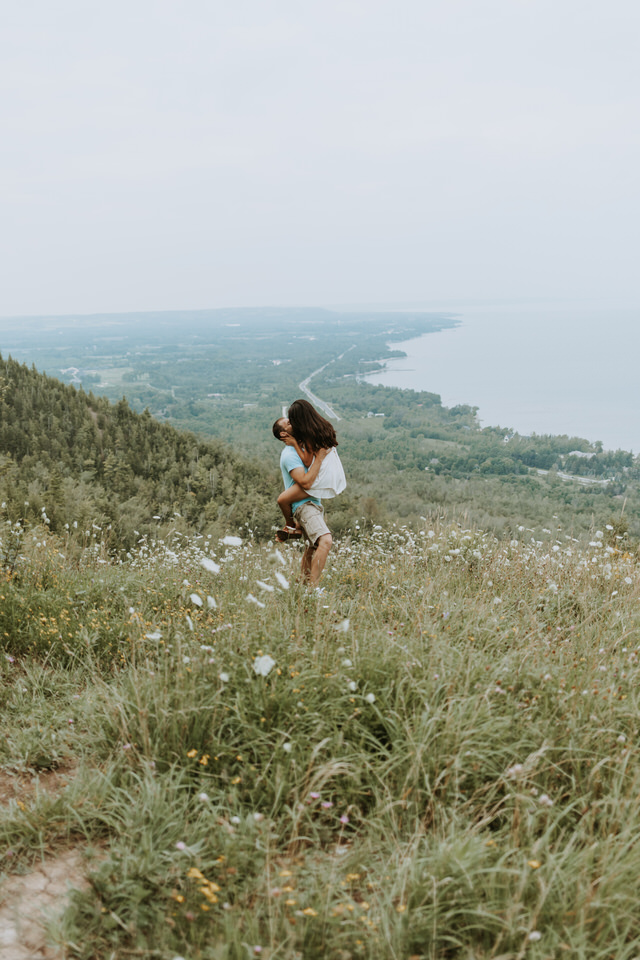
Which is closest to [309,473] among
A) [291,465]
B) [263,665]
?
[291,465]

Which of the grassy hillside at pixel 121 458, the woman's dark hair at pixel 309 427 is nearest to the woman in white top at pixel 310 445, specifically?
the woman's dark hair at pixel 309 427

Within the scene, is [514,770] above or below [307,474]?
below

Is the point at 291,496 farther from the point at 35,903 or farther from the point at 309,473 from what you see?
the point at 35,903

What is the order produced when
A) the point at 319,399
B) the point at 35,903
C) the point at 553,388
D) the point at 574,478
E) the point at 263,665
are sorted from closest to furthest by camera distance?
the point at 35,903 < the point at 263,665 < the point at 574,478 < the point at 319,399 < the point at 553,388

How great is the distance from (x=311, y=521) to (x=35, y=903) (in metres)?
3.26

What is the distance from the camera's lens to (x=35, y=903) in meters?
1.87

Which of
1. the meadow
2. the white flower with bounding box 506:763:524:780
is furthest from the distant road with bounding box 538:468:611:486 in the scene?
the white flower with bounding box 506:763:524:780

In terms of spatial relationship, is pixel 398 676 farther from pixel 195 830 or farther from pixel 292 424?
pixel 292 424

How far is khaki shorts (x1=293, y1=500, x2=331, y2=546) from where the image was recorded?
4.73 metres

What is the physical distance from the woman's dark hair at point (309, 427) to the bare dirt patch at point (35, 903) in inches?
130

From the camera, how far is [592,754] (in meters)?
2.32

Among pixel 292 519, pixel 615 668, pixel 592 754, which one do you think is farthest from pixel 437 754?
pixel 292 519

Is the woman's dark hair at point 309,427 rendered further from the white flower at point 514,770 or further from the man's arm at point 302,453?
the white flower at point 514,770

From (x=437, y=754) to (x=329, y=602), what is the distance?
1.61 meters
